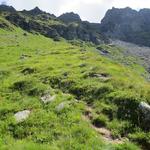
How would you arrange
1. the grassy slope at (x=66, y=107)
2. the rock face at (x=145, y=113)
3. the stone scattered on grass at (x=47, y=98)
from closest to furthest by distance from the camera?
the grassy slope at (x=66, y=107), the rock face at (x=145, y=113), the stone scattered on grass at (x=47, y=98)

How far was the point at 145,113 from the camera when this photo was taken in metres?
24.5

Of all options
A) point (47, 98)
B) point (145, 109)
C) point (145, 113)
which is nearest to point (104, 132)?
point (145, 113)

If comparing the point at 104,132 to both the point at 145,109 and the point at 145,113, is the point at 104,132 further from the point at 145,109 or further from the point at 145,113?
the point at 145,109

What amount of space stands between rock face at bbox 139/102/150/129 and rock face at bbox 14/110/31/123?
772 centimetres

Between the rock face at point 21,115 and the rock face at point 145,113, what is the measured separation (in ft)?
25.3

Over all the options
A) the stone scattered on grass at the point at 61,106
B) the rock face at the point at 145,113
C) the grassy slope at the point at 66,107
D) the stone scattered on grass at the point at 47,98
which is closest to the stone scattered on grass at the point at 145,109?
the rock face at the point at 145,113

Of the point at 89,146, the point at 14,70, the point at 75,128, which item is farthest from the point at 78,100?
the point at 14,70

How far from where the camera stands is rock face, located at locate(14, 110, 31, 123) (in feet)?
82.1

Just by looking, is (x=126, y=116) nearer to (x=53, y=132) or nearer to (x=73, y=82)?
(x=53, y=132)

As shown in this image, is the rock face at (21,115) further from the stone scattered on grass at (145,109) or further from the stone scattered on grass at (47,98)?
the stone scattered on grass at (145,109)

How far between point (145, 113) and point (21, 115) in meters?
8.39

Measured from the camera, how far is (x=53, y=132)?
2258 centimetres

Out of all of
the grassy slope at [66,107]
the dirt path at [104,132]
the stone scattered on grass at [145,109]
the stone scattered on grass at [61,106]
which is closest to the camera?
the grassy slope at [66,107]

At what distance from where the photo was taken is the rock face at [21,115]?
25.0 meters
